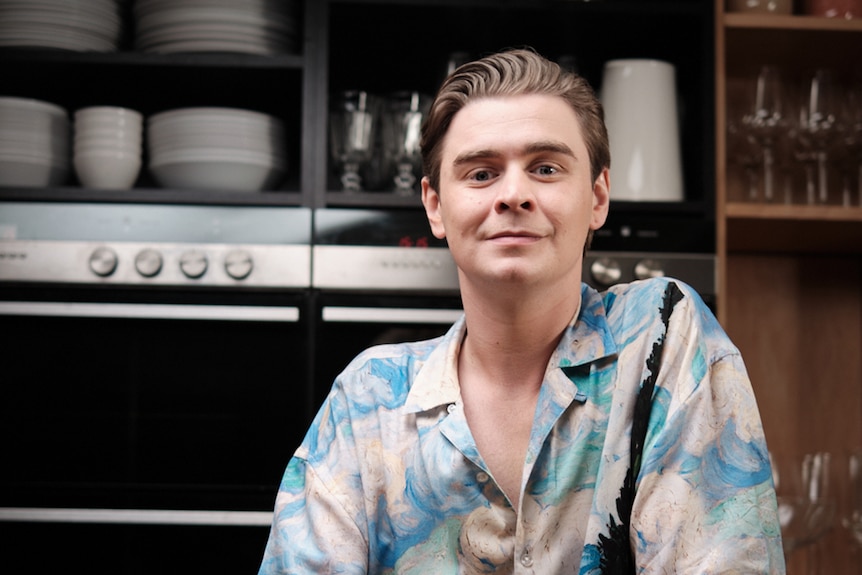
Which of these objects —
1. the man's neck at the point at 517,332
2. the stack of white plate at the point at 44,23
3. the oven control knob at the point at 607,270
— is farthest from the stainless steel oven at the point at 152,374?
the man's neck at the point at 517,332

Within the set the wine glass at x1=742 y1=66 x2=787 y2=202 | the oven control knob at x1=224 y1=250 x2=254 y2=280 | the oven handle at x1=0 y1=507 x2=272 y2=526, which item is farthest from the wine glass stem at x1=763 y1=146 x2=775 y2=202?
the oven handle at x1=0 y1=507 x2=272 y2=526

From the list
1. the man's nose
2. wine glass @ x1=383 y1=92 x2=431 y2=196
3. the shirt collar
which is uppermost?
wine glass @ x1=383 y1=92 x2=431 y2=196

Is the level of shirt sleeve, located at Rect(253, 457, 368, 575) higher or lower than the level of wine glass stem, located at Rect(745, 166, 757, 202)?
lower

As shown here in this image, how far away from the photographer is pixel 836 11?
6.93ft

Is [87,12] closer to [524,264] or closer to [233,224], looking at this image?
[233,224]

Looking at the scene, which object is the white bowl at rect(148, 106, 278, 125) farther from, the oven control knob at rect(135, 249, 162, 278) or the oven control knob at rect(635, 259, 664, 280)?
the oven control knob at rect(635, 259, 664, 280)

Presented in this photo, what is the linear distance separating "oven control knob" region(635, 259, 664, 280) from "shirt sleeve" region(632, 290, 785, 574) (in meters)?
1.00

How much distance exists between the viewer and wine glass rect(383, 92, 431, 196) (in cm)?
201

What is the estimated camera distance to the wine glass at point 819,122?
2102mm

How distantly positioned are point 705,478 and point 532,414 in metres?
0.23

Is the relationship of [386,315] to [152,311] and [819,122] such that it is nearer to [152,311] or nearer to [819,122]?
[152,311]

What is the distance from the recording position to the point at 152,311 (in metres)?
1.92

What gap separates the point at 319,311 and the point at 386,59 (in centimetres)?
67

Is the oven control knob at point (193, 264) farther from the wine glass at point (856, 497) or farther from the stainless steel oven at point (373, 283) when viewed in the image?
Result: the wine glass at point (856, 497)
